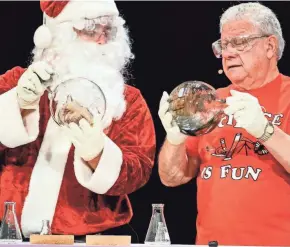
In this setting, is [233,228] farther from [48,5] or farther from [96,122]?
[48,5]

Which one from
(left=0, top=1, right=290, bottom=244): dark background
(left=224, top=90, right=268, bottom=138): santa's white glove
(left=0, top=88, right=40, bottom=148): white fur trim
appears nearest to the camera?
(left=224, top=90, right=268, bottom=138): santa's white glove

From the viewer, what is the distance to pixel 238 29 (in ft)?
9.68

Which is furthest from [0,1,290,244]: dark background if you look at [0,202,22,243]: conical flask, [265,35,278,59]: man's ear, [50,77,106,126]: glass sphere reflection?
[0,202,22,243]: conical flask

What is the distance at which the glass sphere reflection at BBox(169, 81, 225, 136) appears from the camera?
104 inches

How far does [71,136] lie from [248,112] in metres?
0.74

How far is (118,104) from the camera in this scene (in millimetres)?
3123

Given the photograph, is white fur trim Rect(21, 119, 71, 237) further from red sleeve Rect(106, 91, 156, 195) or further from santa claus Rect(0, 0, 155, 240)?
red sleeve Rect(106, 91, 156, 195)

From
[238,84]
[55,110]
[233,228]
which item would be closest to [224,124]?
[238,84]

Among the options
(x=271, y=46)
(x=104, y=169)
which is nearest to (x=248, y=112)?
(x=271, y=46)

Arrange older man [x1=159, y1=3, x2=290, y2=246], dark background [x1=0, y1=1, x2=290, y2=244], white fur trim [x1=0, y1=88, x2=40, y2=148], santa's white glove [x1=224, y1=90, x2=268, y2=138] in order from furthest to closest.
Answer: dark background [x1=0, y1=1, x2=290, y2=244] < white fur trim [x1=0, y1=88, x2=40, y2=148] < older man [x1=159, y1=3, x2=290, y2=246] < santa's white glove [x1=224, y1=90, x2=268, y2=138]

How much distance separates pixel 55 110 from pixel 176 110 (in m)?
0.50

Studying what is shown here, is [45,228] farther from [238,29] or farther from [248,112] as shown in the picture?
[238,29]

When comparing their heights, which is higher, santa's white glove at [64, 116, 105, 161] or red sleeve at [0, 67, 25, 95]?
red sleeve at [0, 67, 25, 95]

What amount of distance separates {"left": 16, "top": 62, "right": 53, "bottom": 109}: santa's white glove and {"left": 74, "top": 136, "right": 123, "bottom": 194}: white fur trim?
0.31 m
